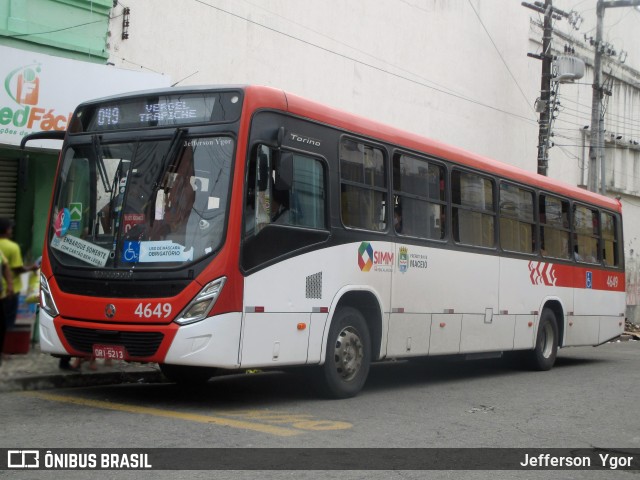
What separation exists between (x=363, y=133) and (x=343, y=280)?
5.98 ft

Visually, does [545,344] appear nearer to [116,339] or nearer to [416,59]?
[116,339]

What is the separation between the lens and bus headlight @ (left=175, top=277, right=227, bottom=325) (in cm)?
847

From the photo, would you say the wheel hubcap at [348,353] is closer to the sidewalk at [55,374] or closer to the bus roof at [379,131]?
the bus roof at [379,131]

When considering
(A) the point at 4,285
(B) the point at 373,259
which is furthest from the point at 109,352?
(B) the point at 373,259

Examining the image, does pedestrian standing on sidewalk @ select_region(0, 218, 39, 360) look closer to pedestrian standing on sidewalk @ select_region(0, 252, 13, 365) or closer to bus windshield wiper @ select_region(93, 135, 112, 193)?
pedestrian standing on sidewalk @ select_region(0, 252, 13, 365)

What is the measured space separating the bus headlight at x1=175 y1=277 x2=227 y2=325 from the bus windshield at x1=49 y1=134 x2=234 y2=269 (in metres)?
0.32

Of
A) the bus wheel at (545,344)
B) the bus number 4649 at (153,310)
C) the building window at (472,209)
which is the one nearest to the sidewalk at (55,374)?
the bus number 4649 at (153,310)

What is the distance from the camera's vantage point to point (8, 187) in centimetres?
1420

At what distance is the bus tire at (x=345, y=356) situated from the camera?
32.3ft

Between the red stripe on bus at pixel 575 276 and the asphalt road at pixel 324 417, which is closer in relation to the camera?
the asphalt road at pixel 324 417

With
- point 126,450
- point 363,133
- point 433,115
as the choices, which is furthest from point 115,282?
point 433,115

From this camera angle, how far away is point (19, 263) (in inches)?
430

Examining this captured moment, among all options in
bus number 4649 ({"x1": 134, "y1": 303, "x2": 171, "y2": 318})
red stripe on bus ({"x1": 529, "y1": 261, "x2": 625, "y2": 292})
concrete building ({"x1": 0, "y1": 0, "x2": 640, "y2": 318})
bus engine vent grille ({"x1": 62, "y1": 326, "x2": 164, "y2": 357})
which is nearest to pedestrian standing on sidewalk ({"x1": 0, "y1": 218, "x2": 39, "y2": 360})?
bus engine vent grille ({"x1": 62, "y1": 326, "x2": 164, "y2": 357})

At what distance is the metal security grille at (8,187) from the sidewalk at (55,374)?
117 inches
